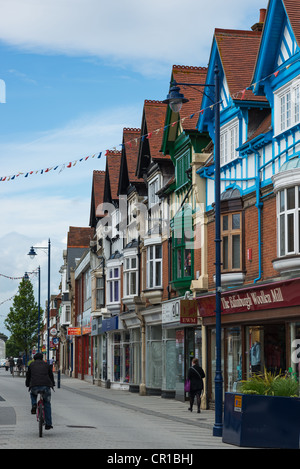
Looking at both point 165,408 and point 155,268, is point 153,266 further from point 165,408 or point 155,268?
point 165,408

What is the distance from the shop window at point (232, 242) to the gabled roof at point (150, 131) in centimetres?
1102

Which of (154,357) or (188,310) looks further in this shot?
(154,357)

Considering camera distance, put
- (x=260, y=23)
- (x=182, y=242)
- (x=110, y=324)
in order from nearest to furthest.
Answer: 1. (x=260, y=23)
2. (x=182, y=242)
3. (x=110, y=324)

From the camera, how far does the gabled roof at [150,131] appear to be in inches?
1399

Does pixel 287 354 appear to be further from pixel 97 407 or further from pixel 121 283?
pixel 121 283

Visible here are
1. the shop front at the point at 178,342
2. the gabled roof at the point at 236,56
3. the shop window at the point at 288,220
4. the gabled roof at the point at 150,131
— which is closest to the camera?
the shop window at the point at 288,220

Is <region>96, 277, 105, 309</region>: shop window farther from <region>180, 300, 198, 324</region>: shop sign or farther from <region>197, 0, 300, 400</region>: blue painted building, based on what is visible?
<region>197, 0, 300, 400</region>: blue painted building

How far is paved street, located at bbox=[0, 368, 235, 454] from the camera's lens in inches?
578

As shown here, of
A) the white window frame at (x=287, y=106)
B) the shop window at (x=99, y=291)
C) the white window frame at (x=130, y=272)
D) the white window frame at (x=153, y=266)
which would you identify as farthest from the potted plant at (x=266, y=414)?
the shop window at (x=99, y=291)

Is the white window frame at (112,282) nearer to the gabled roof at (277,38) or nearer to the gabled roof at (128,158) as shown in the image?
the gabled roof at (128,158)

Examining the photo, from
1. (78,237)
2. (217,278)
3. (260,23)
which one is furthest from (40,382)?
(78,237)

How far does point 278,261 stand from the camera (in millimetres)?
20109

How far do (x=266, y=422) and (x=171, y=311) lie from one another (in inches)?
642

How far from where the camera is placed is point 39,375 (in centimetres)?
1698
